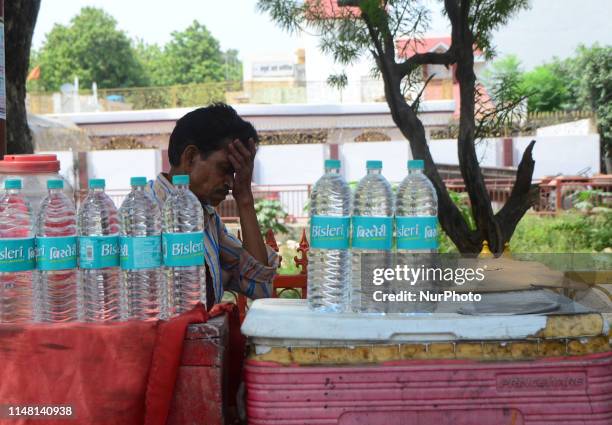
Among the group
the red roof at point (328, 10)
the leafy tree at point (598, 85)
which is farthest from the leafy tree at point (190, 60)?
the red roof at point (328, 10)

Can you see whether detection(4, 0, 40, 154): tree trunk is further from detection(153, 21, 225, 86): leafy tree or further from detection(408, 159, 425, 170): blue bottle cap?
detection(153, 21, 225, 86): leafy tree

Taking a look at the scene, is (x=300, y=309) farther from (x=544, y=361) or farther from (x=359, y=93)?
(x=359, y=93)

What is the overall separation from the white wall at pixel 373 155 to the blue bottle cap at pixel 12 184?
2055cm

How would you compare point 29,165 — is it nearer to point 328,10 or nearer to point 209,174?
point 209,174

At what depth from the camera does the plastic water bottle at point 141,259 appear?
197 centimetres

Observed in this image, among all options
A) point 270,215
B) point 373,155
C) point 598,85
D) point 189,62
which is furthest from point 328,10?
point 189,62

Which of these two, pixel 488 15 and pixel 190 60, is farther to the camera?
pixel 190 60

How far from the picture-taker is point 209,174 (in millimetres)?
2637

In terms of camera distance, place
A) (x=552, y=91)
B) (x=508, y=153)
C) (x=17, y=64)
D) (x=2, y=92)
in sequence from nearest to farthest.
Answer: (x=2, y=92) → (x=17, y=64) → (x=508, y=153) → (x=552, y=91)

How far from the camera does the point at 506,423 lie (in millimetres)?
1811

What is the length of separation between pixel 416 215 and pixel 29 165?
1146 mm

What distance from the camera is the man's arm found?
262cm

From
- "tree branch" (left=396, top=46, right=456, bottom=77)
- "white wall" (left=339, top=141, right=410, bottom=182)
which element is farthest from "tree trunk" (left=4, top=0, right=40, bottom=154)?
"white wall" (left=339, top=141, right=410, bottom=182)

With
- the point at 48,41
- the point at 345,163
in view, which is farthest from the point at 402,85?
the point at 48,41
